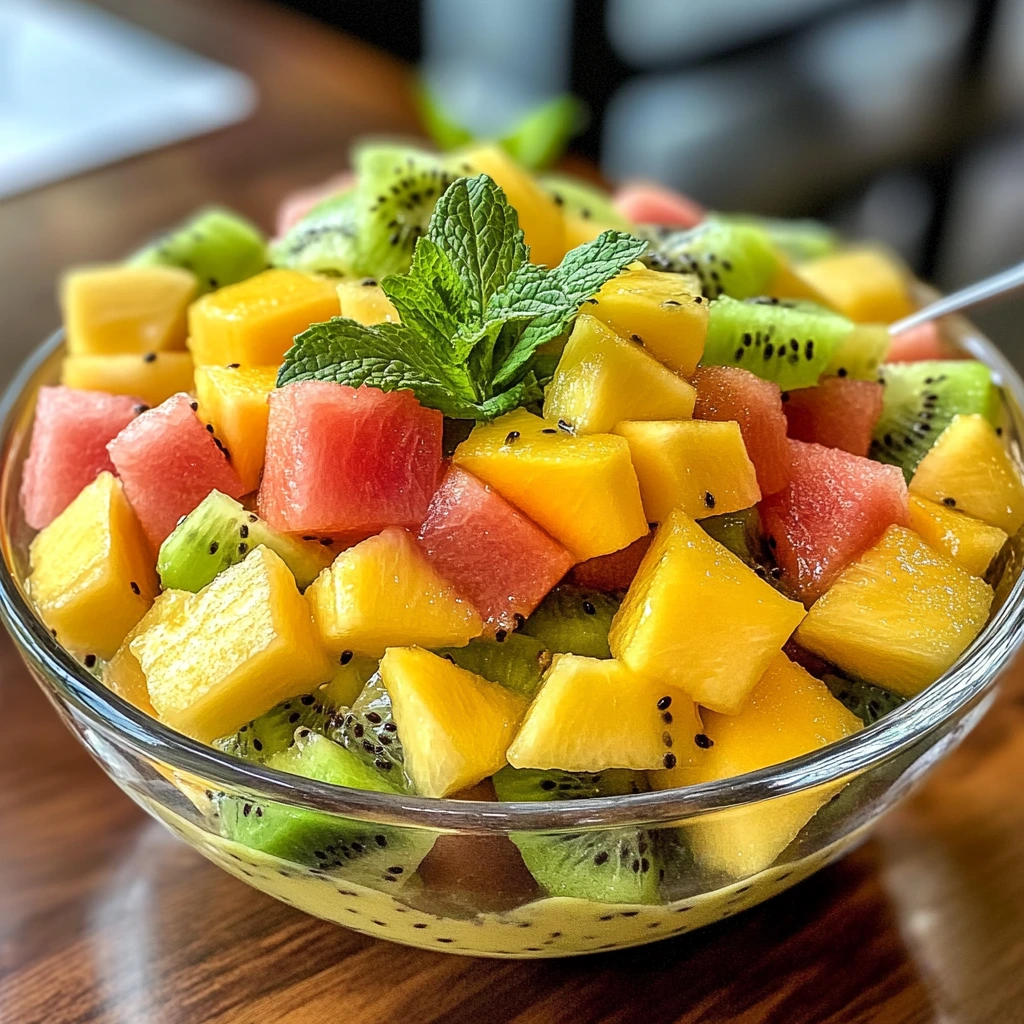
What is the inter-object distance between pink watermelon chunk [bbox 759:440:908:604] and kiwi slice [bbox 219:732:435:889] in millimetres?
403

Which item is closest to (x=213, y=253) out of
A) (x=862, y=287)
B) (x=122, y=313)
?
(x=122, y=313)

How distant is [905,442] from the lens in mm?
1143

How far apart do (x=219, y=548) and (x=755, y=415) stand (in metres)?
0.48

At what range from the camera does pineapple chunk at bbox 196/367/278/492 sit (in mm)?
1009

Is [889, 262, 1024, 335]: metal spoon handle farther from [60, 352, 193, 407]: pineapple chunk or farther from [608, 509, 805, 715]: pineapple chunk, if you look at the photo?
[60, 352, 193, 407]: pineapple chunk

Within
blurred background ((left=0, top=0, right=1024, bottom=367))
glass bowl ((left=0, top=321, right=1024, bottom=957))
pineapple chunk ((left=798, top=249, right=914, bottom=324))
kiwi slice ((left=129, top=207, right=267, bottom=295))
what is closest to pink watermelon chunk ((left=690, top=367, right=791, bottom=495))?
glass bowl ((left=0, top=321, right=1024, bottom=957))

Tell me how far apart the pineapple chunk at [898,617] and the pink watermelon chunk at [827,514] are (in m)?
0.02

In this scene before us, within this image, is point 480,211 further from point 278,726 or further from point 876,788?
point 876,788

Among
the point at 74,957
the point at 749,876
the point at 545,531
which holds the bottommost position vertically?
the point at 74,957

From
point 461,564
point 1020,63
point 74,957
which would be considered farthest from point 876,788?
point 1020,63

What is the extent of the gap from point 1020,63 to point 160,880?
3402mm

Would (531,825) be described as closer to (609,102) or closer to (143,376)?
(143,376)

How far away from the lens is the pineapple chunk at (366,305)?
3.57 ft

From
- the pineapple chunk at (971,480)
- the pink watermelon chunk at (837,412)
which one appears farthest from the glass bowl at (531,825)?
the pink watermelon chunk at (837,412)
